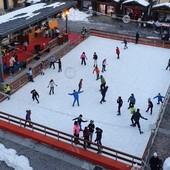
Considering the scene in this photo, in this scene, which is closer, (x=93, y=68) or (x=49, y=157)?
(x=49, y=157)

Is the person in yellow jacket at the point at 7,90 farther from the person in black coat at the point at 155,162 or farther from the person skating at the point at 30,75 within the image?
the person in black coat at the point at 155,162

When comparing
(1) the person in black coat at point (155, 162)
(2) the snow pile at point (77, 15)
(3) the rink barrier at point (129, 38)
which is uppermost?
(1) the person in black coat at point (155, 162)

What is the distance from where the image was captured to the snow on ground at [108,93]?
17469 mm

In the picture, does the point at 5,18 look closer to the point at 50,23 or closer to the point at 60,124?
the point at 50,23

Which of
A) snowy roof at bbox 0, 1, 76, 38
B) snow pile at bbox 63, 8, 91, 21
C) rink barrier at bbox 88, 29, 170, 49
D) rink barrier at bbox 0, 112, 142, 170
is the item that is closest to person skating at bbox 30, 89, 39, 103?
rink barrier at bbox 0, 112, 142, 170

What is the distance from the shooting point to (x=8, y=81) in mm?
21906

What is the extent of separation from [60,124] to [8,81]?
6.05m

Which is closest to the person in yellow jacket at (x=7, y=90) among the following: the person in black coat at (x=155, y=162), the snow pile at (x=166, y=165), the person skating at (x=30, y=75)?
the person skating at (x=30, y=75)

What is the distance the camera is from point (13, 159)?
14922mm

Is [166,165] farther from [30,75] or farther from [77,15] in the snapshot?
[77,15]

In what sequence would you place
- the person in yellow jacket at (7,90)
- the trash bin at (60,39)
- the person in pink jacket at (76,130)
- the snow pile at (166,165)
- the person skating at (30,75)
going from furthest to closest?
the trash bin at (60,39) < the person skating at (30,75) < the person in yellow jacket at (7,90) < the person in pink jacket at (76,130) < the snow pile at (166,165)

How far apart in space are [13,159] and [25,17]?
12.4m

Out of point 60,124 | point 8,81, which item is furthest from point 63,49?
point 60,124

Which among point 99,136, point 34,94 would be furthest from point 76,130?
point 34,94
